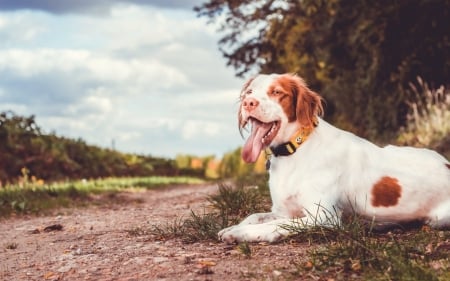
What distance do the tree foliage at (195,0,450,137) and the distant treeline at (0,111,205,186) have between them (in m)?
6.85

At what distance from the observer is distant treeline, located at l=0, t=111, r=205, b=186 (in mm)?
15992

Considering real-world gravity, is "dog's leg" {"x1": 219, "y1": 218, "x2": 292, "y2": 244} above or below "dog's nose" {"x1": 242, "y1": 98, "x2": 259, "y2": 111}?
below

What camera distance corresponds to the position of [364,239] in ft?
16.2

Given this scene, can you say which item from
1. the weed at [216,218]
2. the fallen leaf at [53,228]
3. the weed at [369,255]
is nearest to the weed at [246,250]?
the weed at [369,255]

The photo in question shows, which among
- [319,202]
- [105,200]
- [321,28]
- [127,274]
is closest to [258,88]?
[319,202]

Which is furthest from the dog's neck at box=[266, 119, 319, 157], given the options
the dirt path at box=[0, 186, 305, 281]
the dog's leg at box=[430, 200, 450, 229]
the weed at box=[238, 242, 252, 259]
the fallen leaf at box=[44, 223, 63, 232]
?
the fallen leaf at box=[44, 223, 63, 232]

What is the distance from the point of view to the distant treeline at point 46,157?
16.0 metres

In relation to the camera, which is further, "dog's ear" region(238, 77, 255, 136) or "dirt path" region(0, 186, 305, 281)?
"dog's ear" region(238, 77, 255, 136)

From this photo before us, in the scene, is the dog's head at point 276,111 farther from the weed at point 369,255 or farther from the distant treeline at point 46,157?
the distant treeline at point 46,157

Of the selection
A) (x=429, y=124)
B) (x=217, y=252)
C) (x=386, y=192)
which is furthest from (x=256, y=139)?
(x=429, y=124)

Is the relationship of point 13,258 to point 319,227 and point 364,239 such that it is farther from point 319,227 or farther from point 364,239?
point 364,239

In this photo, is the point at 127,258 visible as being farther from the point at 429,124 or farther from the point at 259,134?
the point at 429,124

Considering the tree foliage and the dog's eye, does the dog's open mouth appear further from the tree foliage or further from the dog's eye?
the tree foliage

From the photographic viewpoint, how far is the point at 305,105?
5570mm
